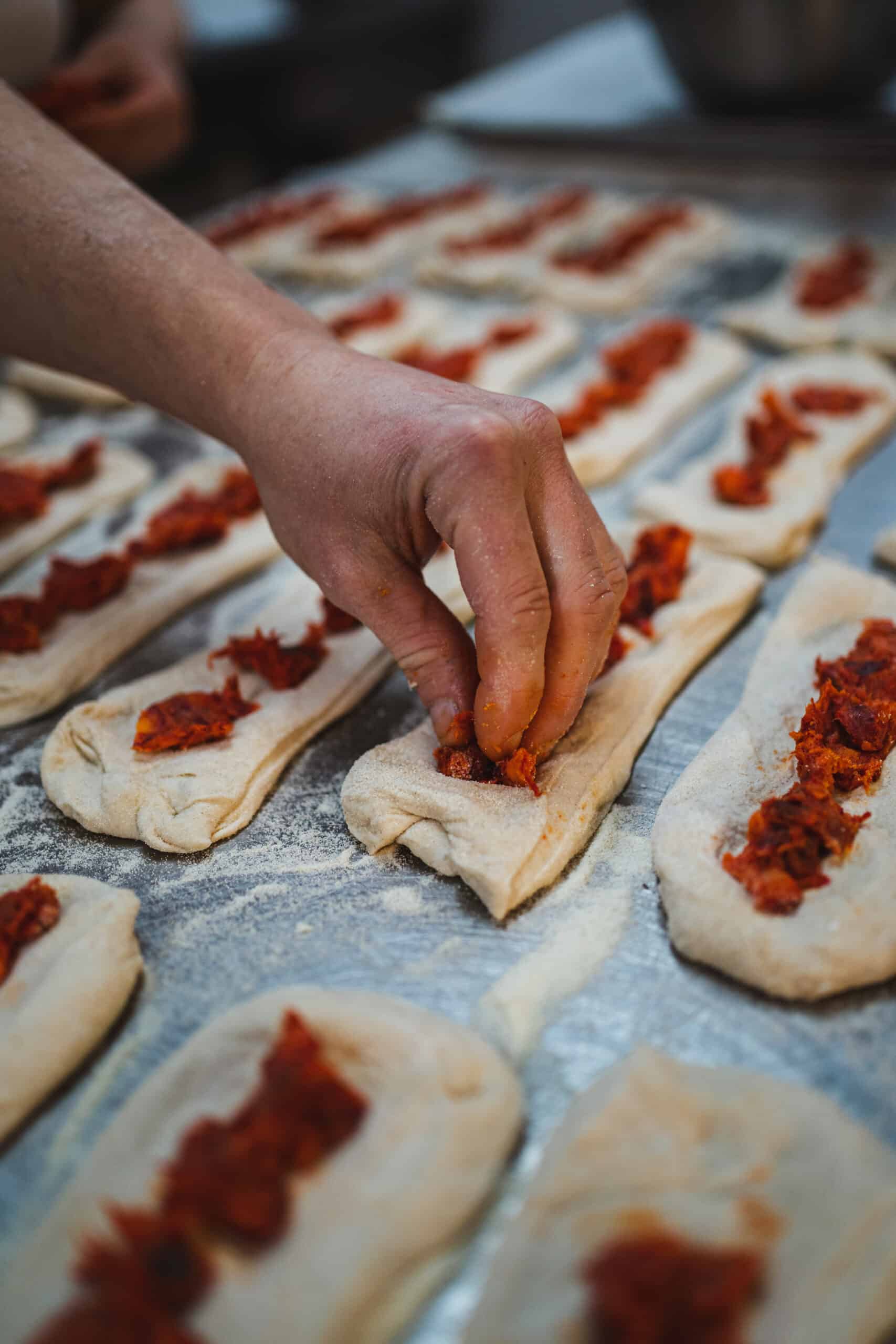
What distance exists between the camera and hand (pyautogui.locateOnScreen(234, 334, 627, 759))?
1.75m

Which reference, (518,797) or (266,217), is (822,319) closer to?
(518,797)

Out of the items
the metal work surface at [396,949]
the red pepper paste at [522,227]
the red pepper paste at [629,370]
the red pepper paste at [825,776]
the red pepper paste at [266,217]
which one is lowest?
the metal work surface at [396,949]

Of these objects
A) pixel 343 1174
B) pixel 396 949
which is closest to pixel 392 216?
pixel 396 949

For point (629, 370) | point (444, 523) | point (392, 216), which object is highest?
point (444, 523)

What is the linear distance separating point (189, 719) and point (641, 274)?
2.83 metres

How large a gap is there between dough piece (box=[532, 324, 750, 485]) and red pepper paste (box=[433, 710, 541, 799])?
1.30 metres

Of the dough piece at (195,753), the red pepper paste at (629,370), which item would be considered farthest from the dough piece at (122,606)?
the red pepper paste at (629,370)

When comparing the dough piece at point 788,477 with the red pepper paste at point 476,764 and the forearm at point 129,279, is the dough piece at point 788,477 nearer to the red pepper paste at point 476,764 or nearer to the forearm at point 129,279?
the red pepper paste at point 476,764

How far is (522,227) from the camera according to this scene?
15.1ft

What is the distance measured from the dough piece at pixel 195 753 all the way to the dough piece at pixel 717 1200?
3.12ft

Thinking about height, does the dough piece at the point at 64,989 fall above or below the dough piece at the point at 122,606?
below

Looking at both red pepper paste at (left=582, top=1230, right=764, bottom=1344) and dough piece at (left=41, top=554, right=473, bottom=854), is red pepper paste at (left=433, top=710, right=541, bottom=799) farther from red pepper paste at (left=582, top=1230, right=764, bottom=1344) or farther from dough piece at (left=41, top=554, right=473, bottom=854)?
red pepper paste at (left=582, top=1230, right=764, bottom=1344)

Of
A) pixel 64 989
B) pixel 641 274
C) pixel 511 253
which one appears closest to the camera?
pixel 64 989

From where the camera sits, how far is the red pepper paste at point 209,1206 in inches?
50.9
